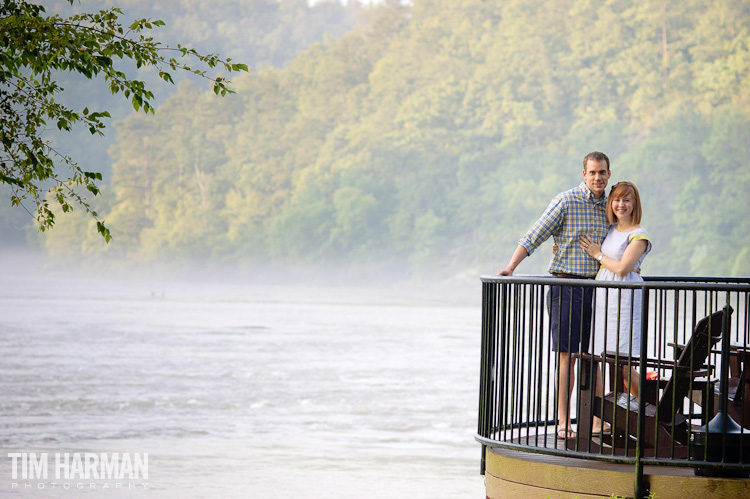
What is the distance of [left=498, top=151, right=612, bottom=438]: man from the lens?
6.94 meters

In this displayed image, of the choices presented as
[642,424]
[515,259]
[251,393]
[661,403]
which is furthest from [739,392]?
[251,393]

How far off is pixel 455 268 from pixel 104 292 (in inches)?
1102

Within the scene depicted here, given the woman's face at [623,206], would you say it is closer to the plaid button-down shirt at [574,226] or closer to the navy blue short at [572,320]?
the plaid button-down shirt at [574,226]

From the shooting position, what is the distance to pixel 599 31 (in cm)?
8594

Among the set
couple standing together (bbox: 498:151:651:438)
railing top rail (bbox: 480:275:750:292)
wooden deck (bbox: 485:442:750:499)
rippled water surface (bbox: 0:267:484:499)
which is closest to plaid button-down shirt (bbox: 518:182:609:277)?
couple standing together (bbox: 498:151:651:438)

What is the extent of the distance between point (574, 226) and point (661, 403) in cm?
137

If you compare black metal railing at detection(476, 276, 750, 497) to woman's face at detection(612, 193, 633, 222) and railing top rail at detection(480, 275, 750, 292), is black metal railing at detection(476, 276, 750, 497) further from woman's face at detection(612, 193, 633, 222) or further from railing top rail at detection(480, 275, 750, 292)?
woman's face at detection(612, 193, 633, 222)

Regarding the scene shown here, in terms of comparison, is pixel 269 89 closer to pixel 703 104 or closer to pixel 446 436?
pixel 703 104

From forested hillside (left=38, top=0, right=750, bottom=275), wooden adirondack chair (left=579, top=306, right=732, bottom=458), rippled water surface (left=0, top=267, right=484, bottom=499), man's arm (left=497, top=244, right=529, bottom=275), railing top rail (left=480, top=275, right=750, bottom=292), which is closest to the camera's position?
railing top rail (left=480, top=275, right=750, bottom=292)

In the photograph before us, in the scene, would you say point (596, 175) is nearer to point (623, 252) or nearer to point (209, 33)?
point (623, 252)

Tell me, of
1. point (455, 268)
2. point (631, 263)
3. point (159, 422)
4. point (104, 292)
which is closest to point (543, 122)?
point (455, 268)

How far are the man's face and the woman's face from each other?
0.17 m

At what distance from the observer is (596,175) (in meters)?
7.01

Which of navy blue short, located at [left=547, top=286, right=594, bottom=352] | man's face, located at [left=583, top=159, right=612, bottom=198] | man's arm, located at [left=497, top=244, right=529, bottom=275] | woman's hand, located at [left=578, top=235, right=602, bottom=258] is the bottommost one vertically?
navy blue short, located at [left=547, top=286, right=594, bottom=352]
